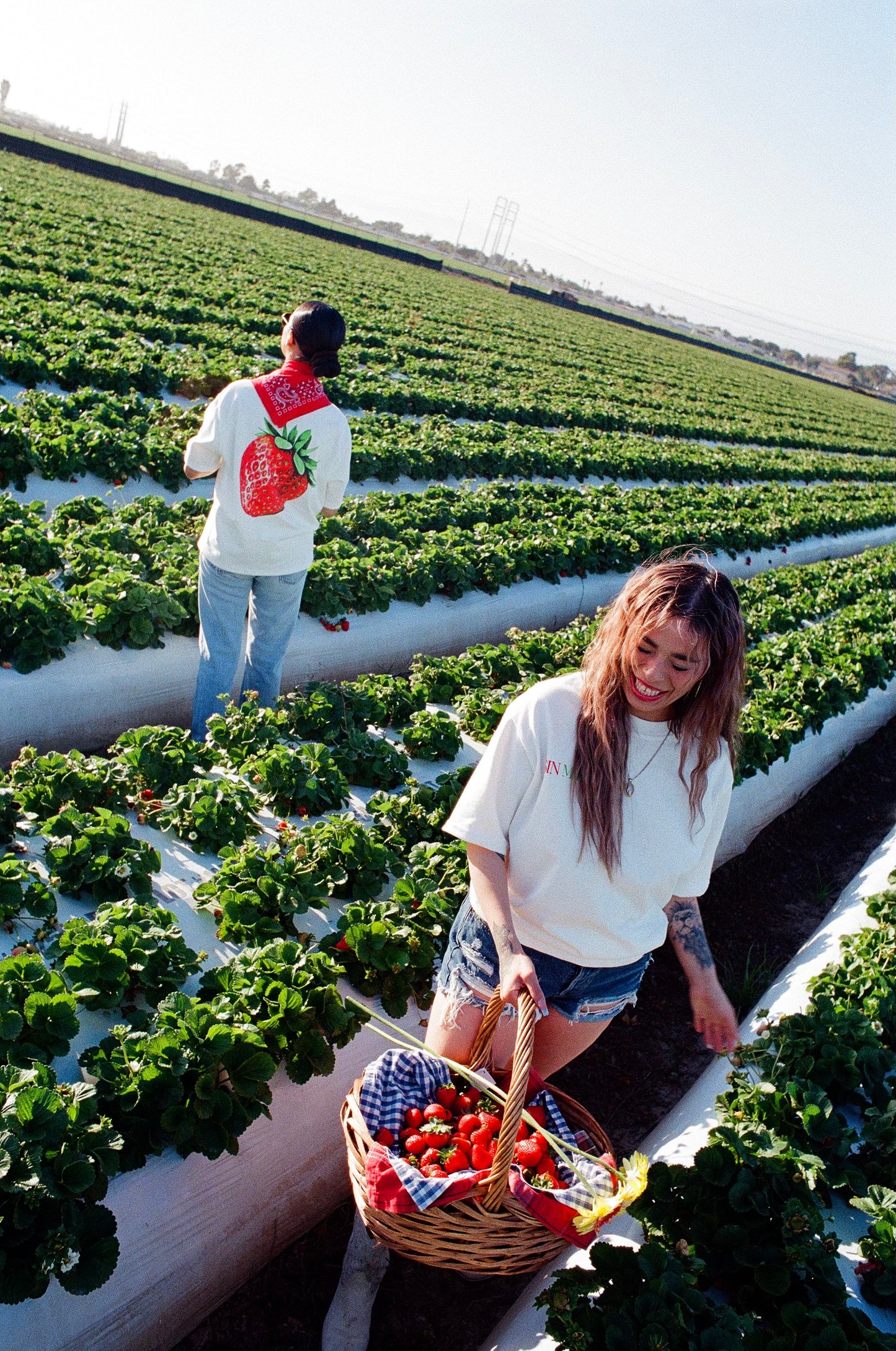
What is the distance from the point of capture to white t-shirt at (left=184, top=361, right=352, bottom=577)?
406cm

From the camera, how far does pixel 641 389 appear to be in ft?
82.8

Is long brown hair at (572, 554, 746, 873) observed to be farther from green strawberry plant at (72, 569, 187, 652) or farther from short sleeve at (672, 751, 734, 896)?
green strawberry plant at (72, 569, 187, 652)

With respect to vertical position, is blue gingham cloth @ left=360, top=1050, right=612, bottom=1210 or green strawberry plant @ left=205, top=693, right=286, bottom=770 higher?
blue gingham cloth @ left=360, top=1050, right=612, bottom=1210

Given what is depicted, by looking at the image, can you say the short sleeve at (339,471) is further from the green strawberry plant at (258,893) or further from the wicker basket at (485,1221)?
the wicker basket at (485,1221)

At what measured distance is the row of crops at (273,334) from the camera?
10.7 metres

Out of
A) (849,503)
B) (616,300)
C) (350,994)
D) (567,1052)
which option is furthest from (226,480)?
(616,300)

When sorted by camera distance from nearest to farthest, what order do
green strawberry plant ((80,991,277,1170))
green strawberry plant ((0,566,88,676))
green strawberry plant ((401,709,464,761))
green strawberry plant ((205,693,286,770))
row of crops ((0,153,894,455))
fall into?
green strawberry plant ((80,991,277,1170)) < green strawberry plant ((205,693,286,770)) < green strawberry plant ((0,566,88,676)) < green strawberry plant ((401,709,464,761)) < row of crops ((0,153,894,455))

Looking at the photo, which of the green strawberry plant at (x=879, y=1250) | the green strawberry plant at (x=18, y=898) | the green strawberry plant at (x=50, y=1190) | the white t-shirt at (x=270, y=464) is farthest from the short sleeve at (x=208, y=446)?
the green strawberry plant at (x=879, y=1250)

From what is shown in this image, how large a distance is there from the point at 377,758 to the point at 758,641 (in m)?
4.96

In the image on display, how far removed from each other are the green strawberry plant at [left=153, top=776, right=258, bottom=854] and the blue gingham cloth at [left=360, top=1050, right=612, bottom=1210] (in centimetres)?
143

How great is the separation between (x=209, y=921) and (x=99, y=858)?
48 cm

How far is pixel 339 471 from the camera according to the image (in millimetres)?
4449

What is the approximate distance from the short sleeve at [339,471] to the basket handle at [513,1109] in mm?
2874

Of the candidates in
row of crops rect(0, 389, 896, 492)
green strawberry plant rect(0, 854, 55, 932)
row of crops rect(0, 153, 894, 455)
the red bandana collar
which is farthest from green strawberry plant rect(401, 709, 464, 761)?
row of crops rect(0, 153, 894, 455)
